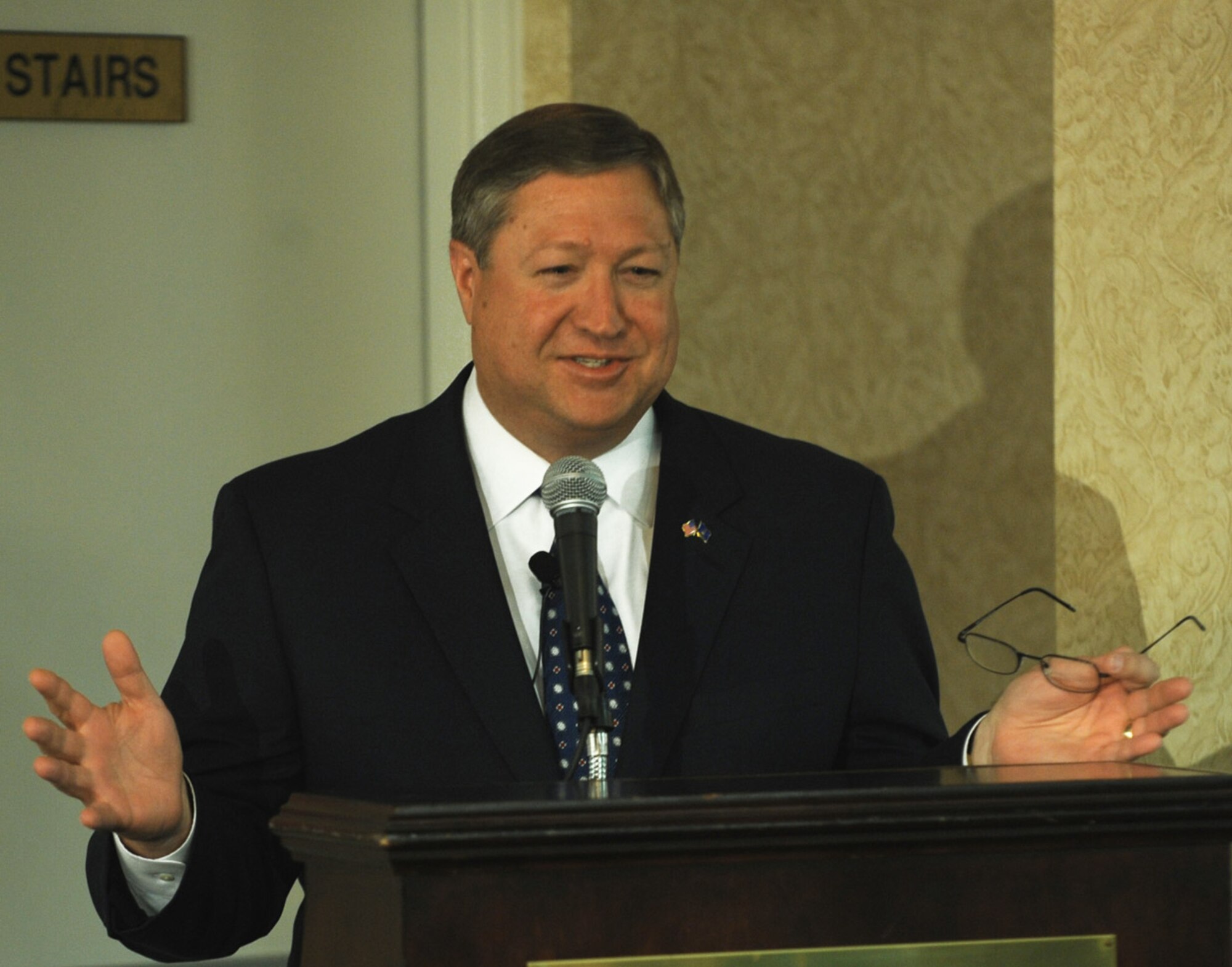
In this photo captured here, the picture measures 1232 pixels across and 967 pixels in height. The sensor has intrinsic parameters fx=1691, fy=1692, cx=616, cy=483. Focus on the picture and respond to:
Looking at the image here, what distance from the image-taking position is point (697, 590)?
207 centimetres

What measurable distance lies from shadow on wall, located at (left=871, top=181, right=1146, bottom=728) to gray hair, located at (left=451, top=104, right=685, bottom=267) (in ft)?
4.23

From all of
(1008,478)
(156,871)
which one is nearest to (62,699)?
(156,871)

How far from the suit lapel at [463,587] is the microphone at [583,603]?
0.44 metres

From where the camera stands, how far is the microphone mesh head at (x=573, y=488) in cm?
151

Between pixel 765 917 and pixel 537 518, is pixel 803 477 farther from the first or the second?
pixel 765 917

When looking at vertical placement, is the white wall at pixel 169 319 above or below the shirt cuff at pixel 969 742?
above

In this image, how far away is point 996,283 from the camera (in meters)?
3.33

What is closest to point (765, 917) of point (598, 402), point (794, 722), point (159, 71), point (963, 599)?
point (794, 722)

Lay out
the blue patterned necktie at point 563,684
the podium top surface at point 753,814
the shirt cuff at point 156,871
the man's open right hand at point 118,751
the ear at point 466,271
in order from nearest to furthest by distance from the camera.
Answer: the podium top surface at point 753,814, the man's open right hand at point 118,751, the shirt cuff at point 156,871, the blue patterned necktie at point 563,684, the ear at point 466,271

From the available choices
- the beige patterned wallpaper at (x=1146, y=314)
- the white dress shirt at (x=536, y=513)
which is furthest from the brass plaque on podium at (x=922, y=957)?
the beige patterned wallpaper at (x=1146, y=314)

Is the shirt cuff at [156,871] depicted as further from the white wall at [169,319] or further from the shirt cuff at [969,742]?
the white wall at [169,319]

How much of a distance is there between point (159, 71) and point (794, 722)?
1.83 metres

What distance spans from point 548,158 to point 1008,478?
1.55 meters

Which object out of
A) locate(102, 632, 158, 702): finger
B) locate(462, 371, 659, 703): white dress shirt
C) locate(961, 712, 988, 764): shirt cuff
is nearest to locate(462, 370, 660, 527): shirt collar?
locate(462, 371, 659, 703): white dress shirt
